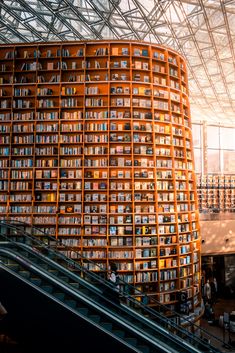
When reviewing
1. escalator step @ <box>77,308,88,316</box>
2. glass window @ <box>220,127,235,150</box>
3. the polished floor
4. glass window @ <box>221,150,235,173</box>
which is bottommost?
the polished floor

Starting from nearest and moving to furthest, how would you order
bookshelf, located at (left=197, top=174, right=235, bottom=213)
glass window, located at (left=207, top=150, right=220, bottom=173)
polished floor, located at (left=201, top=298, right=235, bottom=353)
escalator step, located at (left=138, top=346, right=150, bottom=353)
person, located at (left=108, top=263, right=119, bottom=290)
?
escalator step, located at (left=138, top=346, right=150, bottom=353) < person, located at (left=108, top=263, right=119, bottom=290) < polished floor, located at (left=201, top=298, right=235, bottom=353) < bookshelf, located at (left=197, top=174, right=235, bottom=213) < glass window, located at (left=207, top=150, right=220, bottom=173)

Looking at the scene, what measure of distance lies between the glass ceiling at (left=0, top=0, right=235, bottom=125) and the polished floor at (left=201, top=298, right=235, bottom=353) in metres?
9.35

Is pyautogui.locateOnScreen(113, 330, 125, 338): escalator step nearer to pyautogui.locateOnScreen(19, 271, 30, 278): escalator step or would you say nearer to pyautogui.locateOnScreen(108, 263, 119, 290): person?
pyautogui.locateOnScreen(19, 271, 30, 278): escalator step

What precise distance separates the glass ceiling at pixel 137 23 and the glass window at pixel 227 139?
997 cm

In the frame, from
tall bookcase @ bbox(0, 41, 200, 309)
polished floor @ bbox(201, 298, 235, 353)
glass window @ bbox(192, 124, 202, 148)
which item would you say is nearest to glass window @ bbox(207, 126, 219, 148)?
glass window @ bbox(192, 124, 202, 148)

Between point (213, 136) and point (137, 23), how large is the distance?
14294 mm

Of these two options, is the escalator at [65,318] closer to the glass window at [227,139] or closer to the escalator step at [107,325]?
the escalator step at [107,325]

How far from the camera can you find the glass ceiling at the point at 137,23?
34.4ft

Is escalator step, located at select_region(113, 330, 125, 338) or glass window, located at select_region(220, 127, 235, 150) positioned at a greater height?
Result: glass window, located at select_region(220, 127, 235, 150)

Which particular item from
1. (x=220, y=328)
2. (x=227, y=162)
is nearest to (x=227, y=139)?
(x=227, y=162)

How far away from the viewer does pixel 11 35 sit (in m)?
12.9

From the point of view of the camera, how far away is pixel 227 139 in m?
24.7

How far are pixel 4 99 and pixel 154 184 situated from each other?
3.98 metres

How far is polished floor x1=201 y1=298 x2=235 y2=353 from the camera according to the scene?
7.45m
